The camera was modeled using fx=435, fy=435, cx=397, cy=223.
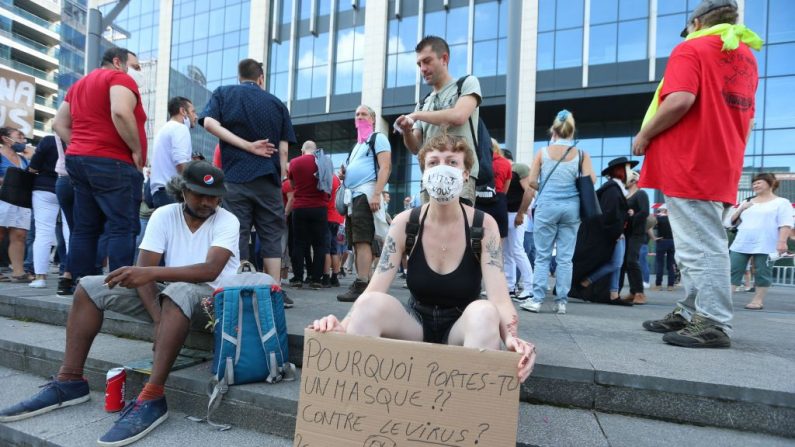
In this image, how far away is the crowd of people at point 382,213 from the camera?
6.90ft

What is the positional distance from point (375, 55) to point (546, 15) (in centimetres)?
800

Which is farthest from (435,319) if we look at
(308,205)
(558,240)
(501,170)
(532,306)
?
(308,205)

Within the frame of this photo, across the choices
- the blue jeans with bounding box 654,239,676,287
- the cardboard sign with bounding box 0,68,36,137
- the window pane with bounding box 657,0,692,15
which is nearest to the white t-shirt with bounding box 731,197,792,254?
the blue jeans with bounding box 654,239,676,287

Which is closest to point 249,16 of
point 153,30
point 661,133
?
point 153,30

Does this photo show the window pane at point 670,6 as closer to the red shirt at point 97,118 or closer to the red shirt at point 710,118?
the red shirt at point 710,118

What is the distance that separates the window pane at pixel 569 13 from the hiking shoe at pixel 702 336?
752 inches

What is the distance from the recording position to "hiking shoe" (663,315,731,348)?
2.56m

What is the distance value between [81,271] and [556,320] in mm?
3978

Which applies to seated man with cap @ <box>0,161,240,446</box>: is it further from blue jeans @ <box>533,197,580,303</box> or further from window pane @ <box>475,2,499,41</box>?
window pane @ <box>475,2,499,41</box>

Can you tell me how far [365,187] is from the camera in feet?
14.1

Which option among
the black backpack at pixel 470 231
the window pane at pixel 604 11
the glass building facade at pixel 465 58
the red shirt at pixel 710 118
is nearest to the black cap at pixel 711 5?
the red shirt at pixel 710 118

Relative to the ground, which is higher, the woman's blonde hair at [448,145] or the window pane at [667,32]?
the window pane at [667,32]

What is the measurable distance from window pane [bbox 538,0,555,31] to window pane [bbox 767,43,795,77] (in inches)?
329

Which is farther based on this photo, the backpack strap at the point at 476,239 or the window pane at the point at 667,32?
the window pane at the point at 667,32
